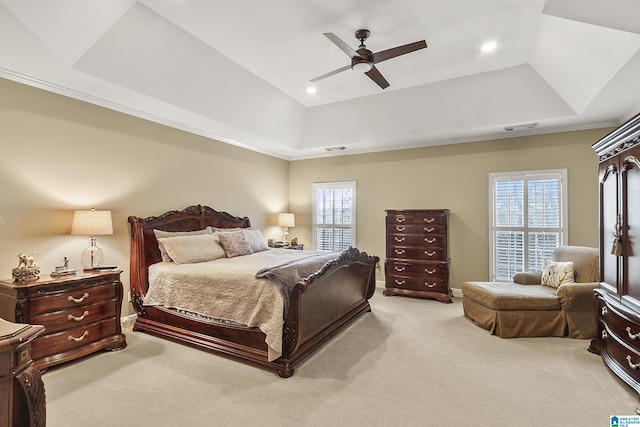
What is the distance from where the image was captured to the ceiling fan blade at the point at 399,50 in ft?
9.50

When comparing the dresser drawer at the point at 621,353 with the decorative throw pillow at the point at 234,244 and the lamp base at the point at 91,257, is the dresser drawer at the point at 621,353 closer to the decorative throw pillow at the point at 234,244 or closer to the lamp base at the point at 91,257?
the decorative throw pillow at the point at 234,244

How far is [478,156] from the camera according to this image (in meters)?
5.41

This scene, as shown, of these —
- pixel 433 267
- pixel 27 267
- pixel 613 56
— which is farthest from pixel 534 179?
pixel 27 267

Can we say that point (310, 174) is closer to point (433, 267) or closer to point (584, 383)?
point (433, 267)

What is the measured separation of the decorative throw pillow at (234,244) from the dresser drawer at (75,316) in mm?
1446

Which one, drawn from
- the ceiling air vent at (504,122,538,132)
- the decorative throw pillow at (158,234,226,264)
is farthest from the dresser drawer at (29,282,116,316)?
the ceiling air vent at (504,122,538,132)

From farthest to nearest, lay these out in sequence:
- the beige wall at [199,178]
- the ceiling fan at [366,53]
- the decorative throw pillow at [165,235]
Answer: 1. the decorative throw pillow at [165,235]
2. the beige wall at [199,178]
3. the ceiling fan at [366,53]

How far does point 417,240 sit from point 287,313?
10.6ft

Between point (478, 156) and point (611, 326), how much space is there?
329 cm

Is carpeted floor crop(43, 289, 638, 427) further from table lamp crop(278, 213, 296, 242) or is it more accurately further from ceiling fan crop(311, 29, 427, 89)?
table lamp crop(278, 213, 296, 242)

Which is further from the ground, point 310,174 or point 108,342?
point 310,174

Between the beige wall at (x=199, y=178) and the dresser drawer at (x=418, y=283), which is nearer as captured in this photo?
the beige wall at (x=199, y=178)

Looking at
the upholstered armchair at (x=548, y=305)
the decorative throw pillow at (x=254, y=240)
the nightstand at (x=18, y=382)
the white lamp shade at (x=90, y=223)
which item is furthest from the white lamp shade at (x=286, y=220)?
the nightstand at (x=18, y=382)

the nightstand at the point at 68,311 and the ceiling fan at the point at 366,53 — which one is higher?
the ceiling fan at the point at 366,53
